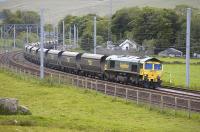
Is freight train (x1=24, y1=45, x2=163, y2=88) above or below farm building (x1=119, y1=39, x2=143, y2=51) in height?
below

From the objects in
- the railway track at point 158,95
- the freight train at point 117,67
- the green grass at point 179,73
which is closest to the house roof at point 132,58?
the freight train at point 117,67

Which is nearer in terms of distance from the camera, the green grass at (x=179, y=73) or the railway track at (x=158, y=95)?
the railway track at (x=158, y=95)

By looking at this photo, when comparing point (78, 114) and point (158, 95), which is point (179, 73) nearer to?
point (158, 95)

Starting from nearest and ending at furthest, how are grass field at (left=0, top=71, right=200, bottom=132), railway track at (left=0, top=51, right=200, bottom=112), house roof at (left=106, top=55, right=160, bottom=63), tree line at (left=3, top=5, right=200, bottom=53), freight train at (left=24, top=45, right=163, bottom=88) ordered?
grass field at (left=0, top=71, right=200, bottom=132) → railway track at (left=0, top=51, right=200, bottom=112) → freight train at (left=24, top=45, right=163, bottom=88) → house roof at (left=106, top=55, right=160, bottom=63) → tree line at (left=3, top=5, right=200, bottom=53)

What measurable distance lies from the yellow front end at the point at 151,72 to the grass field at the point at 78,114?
7.41 m

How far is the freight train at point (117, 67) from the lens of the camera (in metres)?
48.5

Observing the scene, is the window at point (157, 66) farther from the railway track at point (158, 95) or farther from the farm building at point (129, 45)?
the farm building at point (129, 45)

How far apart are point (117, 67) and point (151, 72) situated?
18.7 ft

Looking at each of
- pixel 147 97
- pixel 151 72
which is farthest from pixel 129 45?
pixel 147 97

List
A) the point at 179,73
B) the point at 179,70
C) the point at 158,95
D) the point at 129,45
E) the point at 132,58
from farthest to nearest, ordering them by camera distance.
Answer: the point at 129,45, the point at 179,70, the point at 179,73, the point at 132,58, the point at 158,95

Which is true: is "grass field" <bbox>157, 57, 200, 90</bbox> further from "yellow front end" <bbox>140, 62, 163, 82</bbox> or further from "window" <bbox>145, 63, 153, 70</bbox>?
"window" <bbox>145, 63, 153, 70</bbox>

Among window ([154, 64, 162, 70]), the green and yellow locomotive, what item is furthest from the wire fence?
window ([154, 64, 162, 70])

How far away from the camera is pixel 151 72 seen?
4850cm

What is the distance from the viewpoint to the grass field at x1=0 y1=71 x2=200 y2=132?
24.9 m
